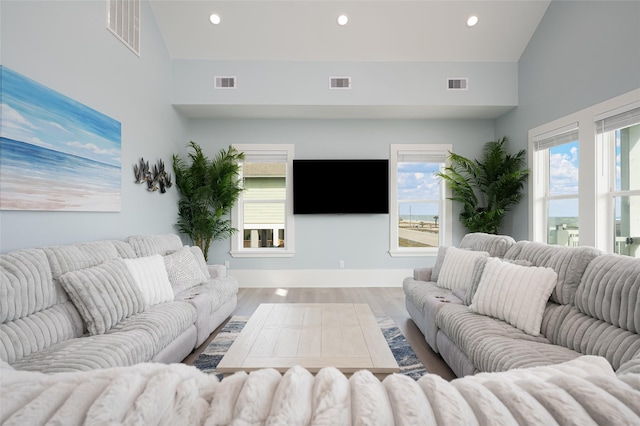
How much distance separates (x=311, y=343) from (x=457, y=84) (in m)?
4.22

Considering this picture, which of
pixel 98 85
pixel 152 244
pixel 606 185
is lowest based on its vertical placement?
pixel 152 244

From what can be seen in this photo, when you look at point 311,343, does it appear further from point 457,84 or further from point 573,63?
point 457,84

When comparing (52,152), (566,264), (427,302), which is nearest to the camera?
(566,264)

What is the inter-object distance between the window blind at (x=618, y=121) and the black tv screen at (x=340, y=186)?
258 cm

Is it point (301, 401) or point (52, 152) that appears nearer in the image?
point (301, 401)

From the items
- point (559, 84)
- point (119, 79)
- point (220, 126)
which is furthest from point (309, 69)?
point (559, 84)

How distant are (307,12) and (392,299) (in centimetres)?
A: 391

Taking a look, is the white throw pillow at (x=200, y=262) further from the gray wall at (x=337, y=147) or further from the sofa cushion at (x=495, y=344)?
the sofa cushion at (x=495, y=344)

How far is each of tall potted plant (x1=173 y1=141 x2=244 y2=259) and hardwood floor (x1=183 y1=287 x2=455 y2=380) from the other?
1.08m

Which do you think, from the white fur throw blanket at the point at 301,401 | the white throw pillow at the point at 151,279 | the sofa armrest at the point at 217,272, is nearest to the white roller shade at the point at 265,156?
the sofa armrest at the point at 217,272

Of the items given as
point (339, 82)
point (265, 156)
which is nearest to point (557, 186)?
point (339, 82)

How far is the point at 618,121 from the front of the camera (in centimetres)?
311

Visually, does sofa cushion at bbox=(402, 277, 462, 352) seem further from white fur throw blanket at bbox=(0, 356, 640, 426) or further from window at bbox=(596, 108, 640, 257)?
→ white fur throw blanket at bbox=(0, 356, 640, 426)

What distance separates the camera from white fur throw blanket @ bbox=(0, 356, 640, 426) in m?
0.37
